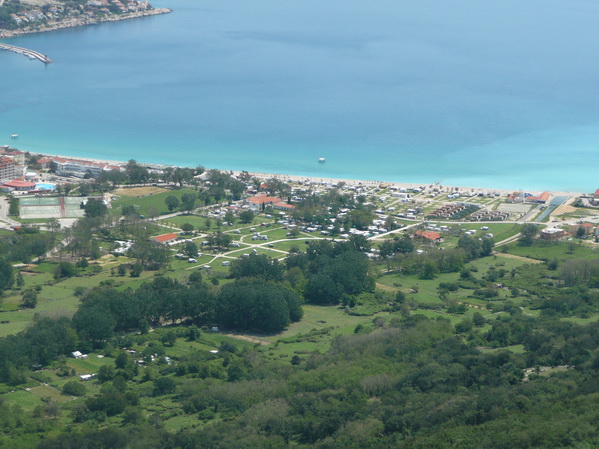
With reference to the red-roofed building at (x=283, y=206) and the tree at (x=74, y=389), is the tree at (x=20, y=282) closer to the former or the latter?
the tree at (x=74, y=389)

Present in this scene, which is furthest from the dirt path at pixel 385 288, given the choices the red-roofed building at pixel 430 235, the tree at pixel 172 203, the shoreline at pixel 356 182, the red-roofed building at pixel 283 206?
the shoreline at pixel 356 182

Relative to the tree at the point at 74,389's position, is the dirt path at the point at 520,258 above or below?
above

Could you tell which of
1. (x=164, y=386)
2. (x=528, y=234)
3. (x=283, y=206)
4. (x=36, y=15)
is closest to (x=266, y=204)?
(x=283, y=206)

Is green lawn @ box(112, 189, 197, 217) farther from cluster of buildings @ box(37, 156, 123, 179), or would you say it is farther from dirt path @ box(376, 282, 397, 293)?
dirt path @ box(376, 282, 397, 293)

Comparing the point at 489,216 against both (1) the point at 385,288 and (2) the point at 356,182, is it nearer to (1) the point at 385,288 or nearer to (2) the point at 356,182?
(2) the point at 356,182

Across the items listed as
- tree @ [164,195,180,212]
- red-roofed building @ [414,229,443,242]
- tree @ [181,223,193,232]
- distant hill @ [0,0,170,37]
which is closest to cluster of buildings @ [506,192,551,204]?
red-roofed building @ [414,229,443,242]

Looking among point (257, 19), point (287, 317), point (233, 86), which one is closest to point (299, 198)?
point (287, 317)

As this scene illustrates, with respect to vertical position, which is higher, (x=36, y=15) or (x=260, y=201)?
(x=36, y=15)

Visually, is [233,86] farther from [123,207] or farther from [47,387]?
[47,387]

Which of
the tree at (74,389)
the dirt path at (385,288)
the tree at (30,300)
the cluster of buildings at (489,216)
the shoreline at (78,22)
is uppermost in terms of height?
the shoreline at (78,22)

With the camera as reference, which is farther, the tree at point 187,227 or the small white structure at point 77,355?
the tree at point 187,227

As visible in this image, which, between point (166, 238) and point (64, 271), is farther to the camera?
point (166, 238)

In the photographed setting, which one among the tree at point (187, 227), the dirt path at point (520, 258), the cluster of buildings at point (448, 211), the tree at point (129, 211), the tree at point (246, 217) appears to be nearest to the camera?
the dirt path at point (520, 258)
